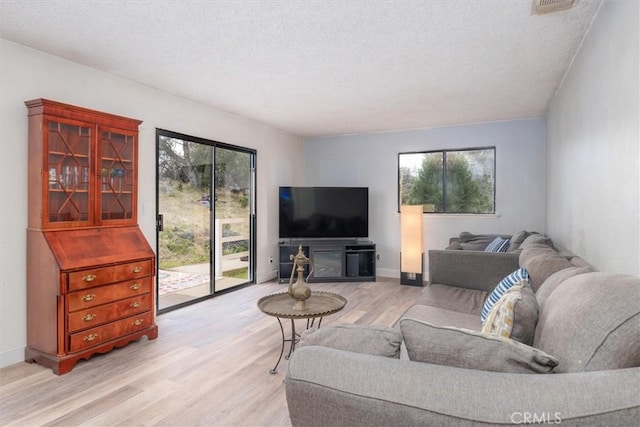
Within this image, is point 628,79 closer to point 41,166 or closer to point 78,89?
point 41,166

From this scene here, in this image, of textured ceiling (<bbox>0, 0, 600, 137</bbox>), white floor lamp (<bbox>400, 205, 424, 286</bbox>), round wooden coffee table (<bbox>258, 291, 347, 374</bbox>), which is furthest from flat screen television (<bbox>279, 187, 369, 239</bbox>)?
round wooden coffee table (<bbox>258, 291, 347, 374</bbox>)

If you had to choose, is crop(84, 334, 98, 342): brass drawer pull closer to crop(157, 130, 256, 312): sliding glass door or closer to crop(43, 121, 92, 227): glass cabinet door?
crop(43, 121, 92, 227): glass cabinet door

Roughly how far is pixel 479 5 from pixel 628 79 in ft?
3.15

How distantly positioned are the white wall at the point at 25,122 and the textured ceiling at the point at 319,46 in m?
0.13

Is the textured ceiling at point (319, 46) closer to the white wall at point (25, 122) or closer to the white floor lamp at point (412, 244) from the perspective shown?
the white wall at point (25, 122)

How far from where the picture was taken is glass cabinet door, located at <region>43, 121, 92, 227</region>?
9.16 ft

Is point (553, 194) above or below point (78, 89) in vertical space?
below

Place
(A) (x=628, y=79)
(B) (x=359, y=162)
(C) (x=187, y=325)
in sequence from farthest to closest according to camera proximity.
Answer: (B) (x=359, y=162) < (C) (x=187, y=325) < (A) (x=628, y=79)

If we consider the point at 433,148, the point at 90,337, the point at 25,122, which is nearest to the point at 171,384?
the point at 90,337

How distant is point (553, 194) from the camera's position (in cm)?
415

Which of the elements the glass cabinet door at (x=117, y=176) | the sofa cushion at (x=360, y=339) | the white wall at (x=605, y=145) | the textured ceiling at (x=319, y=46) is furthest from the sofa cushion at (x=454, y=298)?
the glass cabinet door at (x=117, y=176)

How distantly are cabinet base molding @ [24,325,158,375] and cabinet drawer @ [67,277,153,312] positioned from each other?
334 mm

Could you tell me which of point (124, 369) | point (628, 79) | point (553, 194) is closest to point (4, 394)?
point (124, 369)

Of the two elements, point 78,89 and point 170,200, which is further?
point 170,200
